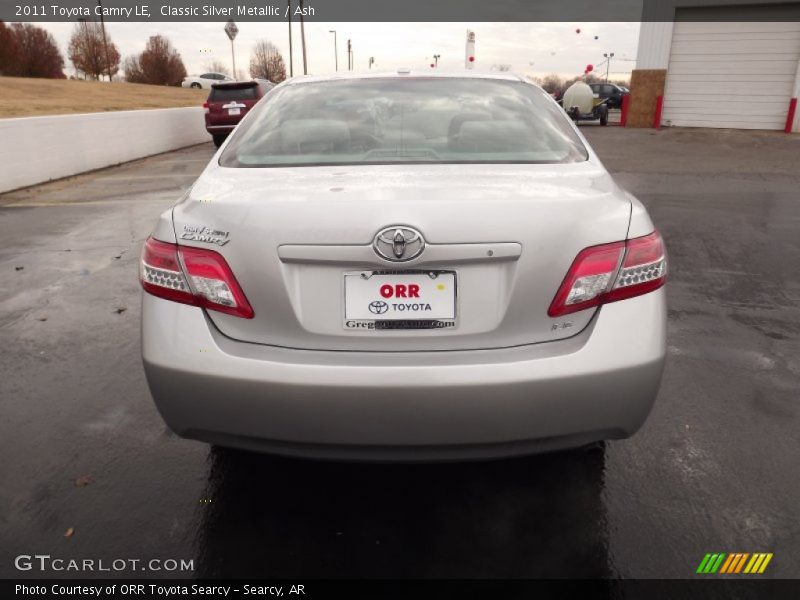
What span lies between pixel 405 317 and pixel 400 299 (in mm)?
57

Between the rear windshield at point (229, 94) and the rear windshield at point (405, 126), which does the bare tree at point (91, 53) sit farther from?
the rear windshield at point (405, 126)

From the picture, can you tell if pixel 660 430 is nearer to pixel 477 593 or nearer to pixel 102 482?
Result: pixel 477 593

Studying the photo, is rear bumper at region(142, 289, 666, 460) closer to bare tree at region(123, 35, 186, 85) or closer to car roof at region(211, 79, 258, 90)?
car roof at region(211, 79, 258, 90)

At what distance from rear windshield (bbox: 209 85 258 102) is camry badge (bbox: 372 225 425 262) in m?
17.9

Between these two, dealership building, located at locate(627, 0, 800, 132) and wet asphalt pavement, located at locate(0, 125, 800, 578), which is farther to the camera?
dealership building, located at locate(627, 0, 800, 132)

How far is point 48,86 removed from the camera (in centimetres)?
3775

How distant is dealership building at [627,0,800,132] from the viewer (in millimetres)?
19062

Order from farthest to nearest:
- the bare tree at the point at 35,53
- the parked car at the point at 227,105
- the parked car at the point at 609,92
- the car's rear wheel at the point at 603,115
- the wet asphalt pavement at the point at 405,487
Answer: the bare tree at the point at 35,53 → the parked car at the point at 609,92 → the car's rear wheel at the point at 603,115 → the parked car at the point at 227,105 → the wet asphalt pavement at the point at 405,487

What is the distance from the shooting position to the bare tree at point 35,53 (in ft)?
187

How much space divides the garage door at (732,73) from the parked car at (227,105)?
1276cm

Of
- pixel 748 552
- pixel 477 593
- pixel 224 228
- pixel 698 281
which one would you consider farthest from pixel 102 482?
pixel 698 281

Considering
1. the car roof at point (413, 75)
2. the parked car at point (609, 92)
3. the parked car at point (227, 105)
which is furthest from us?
the parked car at point (609, 92)

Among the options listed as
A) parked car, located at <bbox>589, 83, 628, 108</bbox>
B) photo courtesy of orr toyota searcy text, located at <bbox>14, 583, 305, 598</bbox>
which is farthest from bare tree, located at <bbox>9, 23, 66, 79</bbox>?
photo courtesy of orr toyota searcy text, located at <bbox>14, 583, 305, 598</bbox>

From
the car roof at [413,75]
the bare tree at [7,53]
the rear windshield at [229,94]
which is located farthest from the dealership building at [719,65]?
the bare tree at [7,53]
